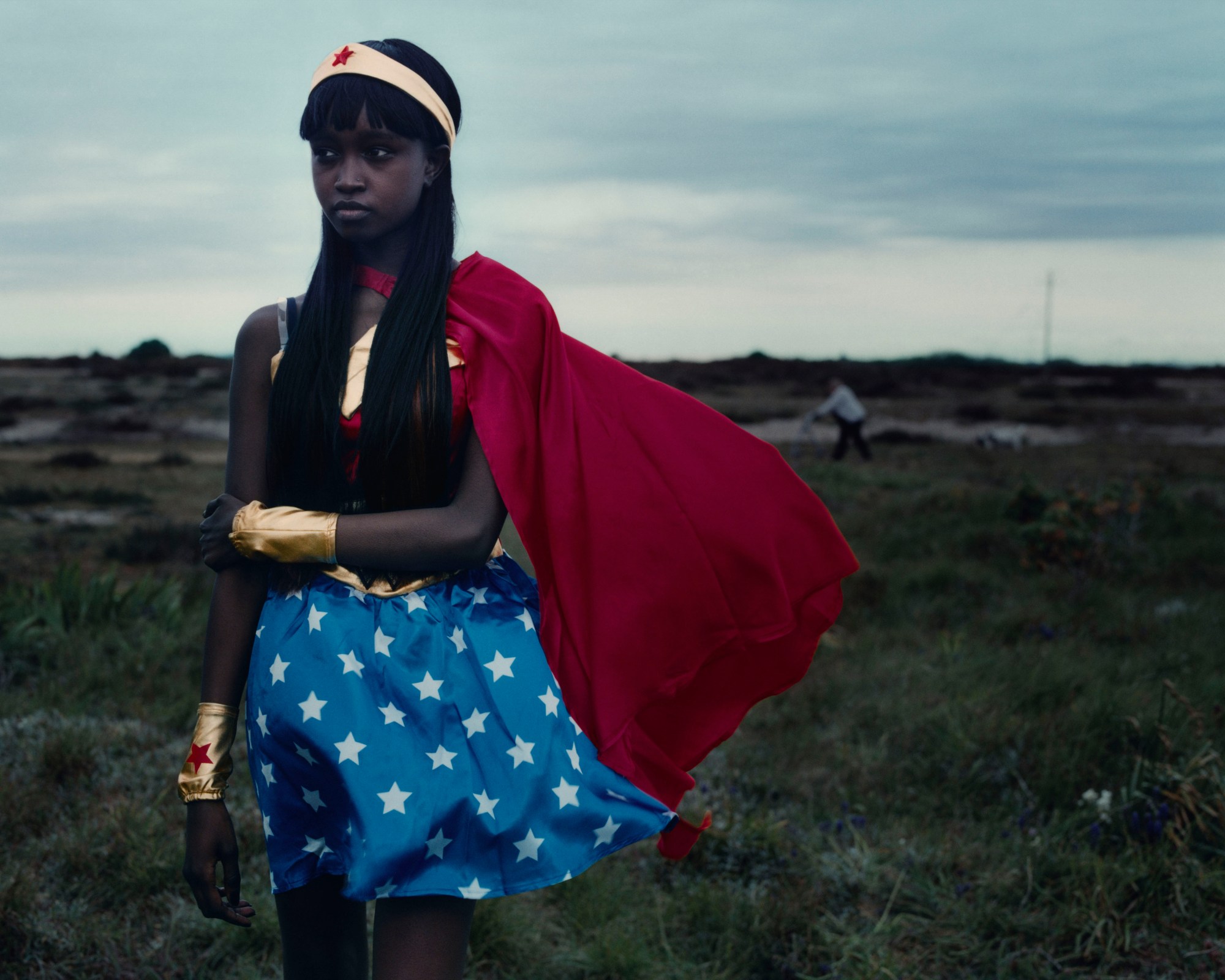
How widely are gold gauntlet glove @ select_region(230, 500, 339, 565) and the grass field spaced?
184 cm

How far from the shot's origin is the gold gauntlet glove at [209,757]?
191 centimetres

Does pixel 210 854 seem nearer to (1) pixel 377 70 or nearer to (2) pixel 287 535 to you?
(2) pixel 287 535

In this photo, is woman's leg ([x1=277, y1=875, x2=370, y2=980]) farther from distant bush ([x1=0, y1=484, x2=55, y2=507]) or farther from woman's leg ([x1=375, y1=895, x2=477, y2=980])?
distant bush ([x1=0, y1=484, x2=55, y2=507])

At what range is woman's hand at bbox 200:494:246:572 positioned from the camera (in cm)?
190

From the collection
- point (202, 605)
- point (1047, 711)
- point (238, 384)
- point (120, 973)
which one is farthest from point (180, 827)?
point (1047, 711)

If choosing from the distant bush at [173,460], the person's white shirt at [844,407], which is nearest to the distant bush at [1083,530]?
the person's white shirt at [844,407]

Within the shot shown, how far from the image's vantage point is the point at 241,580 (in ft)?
6.45

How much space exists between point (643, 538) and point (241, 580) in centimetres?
78

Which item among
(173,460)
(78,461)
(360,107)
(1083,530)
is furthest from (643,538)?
(173,460)

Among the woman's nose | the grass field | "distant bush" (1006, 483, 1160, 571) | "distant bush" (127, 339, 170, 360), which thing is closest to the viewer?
the woman's nose

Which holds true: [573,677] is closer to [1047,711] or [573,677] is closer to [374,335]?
[374,335]

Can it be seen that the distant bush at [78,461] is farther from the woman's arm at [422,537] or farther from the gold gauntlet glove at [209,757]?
the woman's arm at [422,537]

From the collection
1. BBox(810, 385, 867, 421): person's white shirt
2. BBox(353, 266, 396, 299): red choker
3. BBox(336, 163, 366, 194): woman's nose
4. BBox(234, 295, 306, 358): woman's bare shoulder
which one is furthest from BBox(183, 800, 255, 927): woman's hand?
BBox(810, 385, 867, 421): person's white shirt

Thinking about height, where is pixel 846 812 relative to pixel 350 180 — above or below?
below
